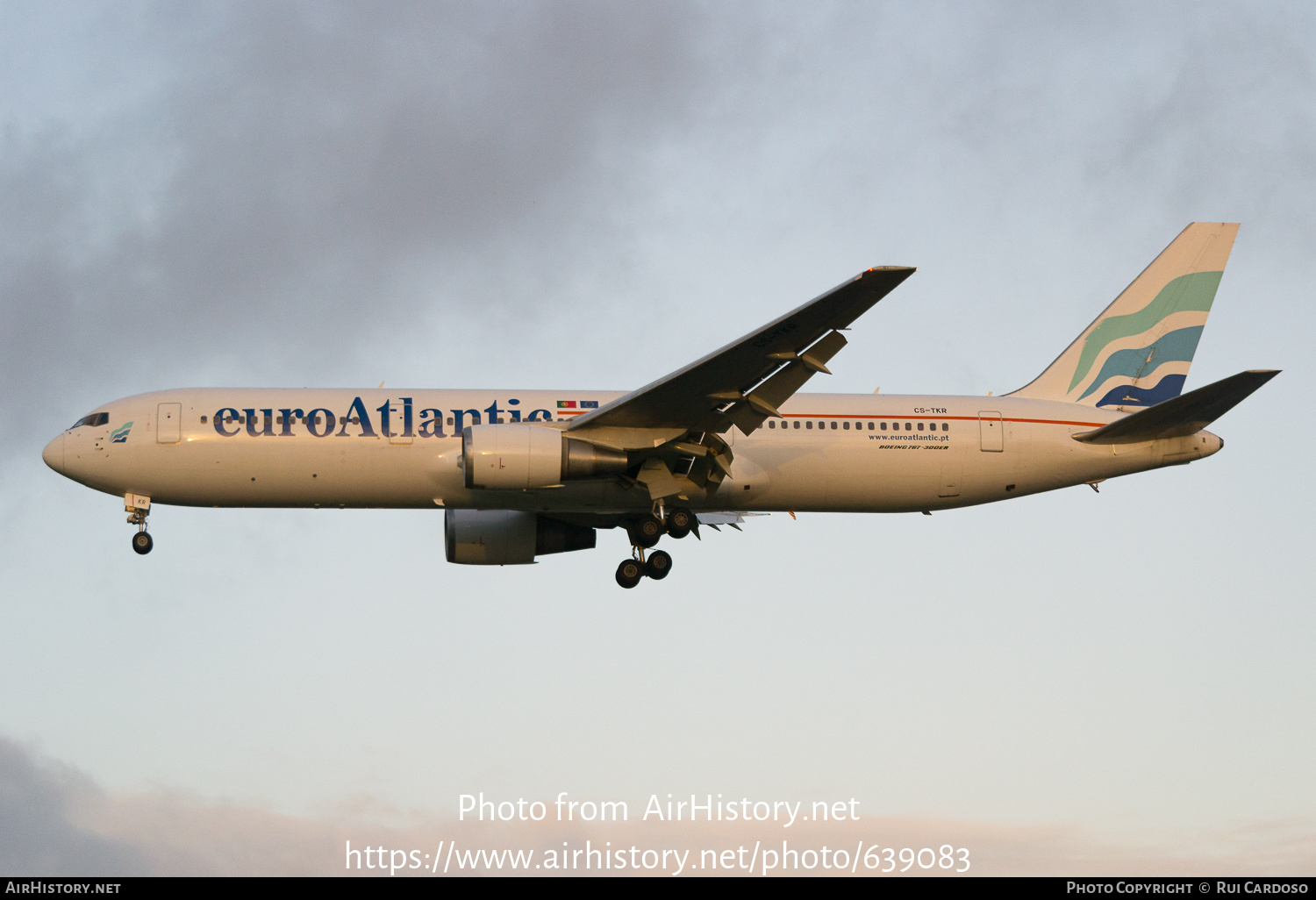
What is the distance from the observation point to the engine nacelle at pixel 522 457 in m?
29.1

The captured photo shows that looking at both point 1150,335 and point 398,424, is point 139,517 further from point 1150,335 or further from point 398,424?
point 1150,335

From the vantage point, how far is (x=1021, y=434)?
33.3 metres

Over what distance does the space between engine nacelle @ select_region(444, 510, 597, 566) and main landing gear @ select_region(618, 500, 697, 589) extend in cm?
255

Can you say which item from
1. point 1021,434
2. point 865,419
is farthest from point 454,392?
point 1021,434

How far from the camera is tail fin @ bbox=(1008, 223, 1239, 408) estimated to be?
117 feet

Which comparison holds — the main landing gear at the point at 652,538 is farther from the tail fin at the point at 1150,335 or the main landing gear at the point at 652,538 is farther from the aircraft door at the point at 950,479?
the tail fin at the point at 1150,335

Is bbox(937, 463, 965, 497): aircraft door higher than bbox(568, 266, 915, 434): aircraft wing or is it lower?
lower

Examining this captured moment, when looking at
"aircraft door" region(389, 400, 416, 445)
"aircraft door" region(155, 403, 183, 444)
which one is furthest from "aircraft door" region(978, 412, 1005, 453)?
"aircraft door" region(155, 403, 183, 444)

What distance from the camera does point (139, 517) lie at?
1248 inches

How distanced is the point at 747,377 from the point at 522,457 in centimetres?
496

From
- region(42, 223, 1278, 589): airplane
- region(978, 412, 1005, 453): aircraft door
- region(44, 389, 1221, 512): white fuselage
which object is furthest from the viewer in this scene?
region(978, 412, 1005, 453): aircraft door

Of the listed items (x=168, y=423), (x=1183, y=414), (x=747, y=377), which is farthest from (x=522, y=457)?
(x=1183, y=414)

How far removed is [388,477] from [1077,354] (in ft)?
58.4

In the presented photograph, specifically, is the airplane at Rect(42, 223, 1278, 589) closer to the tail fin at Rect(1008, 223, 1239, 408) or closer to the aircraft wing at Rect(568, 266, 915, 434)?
the aircraft wing at Rect(568, 266, 915, 434)
